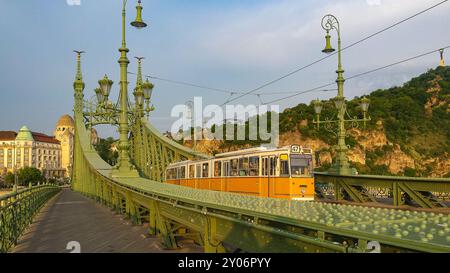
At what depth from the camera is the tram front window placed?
15.1m

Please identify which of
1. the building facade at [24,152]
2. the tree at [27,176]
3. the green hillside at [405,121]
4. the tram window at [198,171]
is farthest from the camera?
the building facade at [24,152]

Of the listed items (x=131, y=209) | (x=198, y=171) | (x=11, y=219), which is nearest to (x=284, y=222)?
(x=11, y=219)

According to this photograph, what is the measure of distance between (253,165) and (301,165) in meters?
1.99

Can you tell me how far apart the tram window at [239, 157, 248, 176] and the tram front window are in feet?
7.59

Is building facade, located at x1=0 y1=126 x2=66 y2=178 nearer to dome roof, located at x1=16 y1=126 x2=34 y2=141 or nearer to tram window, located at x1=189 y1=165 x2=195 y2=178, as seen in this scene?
dome roof, located at x1=16 y1=126 x2=34 y2=141

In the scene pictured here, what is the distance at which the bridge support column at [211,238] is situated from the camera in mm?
5172

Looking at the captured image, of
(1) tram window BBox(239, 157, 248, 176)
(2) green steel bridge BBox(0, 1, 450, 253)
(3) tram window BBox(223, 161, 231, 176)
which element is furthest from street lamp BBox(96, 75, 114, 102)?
(1) tram window BBox(239, 157, 248, 176)

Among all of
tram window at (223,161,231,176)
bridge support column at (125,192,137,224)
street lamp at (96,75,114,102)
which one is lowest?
bridge support column at (125,192,137,224)

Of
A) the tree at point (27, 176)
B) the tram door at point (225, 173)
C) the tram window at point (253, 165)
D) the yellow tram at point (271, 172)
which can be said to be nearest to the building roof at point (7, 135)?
the tree at point (27, 176)

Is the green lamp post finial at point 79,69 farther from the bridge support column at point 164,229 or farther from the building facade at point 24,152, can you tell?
the building facade at point 24,152

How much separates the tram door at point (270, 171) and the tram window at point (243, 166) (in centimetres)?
116
